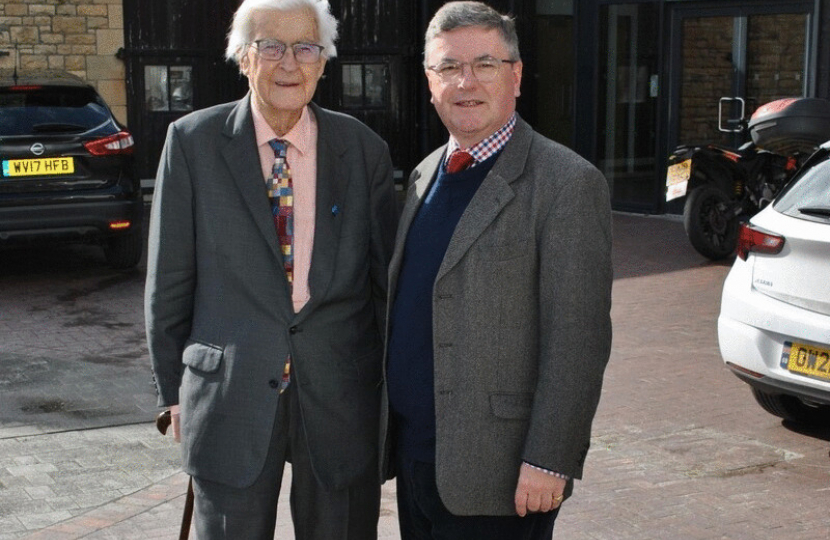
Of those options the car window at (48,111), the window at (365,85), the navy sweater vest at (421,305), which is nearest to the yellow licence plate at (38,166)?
the car window at (48,111)

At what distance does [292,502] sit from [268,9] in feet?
4.31

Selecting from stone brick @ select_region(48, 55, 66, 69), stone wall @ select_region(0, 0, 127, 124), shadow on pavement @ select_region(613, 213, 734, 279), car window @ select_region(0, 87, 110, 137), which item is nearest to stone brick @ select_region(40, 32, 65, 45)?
stone wall @ select_region(0, 0, 127, 124)

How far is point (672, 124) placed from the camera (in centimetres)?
1452

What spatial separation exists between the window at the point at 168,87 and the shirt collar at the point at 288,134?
1304 cm

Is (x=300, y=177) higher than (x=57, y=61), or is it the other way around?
(x=57, y=61)

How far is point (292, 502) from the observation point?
11.5 feet

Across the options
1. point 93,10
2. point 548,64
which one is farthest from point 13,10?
point 548,64

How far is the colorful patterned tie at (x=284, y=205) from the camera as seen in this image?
11.1 ft

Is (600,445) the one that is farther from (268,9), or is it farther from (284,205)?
(268,9)

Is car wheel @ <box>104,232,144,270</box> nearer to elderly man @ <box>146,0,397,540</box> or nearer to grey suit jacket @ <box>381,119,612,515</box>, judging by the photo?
elderly man @ <box>146,0,397,540</box>

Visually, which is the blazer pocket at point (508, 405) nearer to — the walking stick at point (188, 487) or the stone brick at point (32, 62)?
the walking stick at point (188, 487)

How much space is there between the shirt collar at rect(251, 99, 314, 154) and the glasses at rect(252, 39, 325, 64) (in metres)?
0.18

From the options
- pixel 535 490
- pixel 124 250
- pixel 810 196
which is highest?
pixel 810 196

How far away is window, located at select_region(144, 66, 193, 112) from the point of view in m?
16.1
